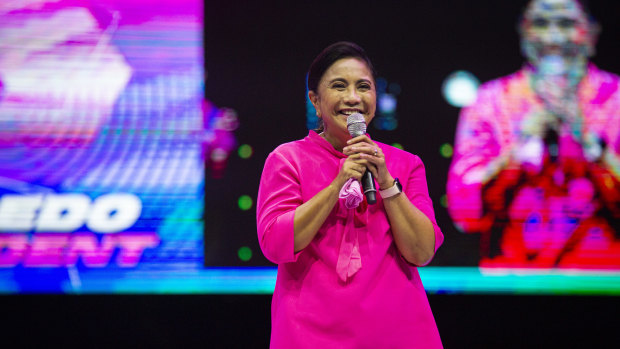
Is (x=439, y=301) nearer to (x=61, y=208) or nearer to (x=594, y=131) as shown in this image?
(x=594, y=131)

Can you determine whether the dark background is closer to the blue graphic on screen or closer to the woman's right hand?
the blue graphic on screen

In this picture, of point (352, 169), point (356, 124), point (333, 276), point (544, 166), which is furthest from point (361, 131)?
point (544, 166)

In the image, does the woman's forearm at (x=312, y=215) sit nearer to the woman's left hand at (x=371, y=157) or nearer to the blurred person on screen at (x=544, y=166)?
the woman's left hand at (x=371, y=157)

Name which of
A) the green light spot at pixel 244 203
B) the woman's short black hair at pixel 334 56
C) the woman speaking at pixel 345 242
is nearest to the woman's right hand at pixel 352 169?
the woman speaking at pixel 345 242

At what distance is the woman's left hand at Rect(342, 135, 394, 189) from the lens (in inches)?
50.1

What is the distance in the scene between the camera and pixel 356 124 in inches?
53.3

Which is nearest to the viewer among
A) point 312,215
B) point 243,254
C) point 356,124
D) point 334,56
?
point 312,215

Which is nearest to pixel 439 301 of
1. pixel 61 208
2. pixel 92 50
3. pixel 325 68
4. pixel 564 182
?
pixel 564 182

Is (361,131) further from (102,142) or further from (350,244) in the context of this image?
(102,142)

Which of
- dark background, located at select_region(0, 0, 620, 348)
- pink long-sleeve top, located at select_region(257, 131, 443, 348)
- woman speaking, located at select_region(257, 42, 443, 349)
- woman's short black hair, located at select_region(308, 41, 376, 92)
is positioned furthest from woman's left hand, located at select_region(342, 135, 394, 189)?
dark background, located at select_region(0, 0, 620, 348)

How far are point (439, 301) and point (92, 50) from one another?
2391 millimetres

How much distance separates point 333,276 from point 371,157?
31cm

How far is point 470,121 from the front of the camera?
9.73 ft

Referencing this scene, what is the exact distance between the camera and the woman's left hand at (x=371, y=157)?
1272mm
